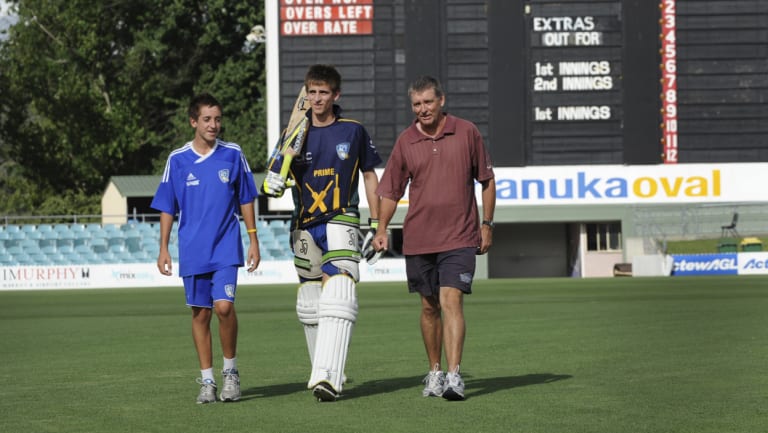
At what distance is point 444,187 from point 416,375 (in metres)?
1.75

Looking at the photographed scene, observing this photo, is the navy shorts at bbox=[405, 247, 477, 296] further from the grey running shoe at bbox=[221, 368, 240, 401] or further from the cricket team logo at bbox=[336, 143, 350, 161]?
the grey running shoe at bbox=[221, 368, 240, 401]

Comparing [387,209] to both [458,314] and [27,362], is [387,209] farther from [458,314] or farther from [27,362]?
[27,362]

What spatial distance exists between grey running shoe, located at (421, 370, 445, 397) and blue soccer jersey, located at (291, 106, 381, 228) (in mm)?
1168

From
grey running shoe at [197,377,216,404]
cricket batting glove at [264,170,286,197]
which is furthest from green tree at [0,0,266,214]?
grey running shoe at [197,377,216,404]

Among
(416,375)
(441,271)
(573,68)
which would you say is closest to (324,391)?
(441,271)

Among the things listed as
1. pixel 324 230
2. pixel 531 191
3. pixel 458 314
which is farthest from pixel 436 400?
pixel 531 191

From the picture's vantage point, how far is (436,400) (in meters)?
7.62

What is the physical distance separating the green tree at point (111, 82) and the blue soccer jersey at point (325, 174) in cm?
4544

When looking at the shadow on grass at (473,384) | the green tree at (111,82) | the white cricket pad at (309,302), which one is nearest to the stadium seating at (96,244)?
the green tree at (111,82)

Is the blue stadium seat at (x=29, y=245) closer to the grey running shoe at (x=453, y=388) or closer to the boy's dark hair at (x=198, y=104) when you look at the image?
the boy's dark hair at (x=198, y=104)

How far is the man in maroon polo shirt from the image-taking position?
802 centimetres

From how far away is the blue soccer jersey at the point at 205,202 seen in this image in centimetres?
795

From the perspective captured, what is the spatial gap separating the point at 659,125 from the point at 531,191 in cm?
532

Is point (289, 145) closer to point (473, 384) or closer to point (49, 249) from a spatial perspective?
point (473, 384)
